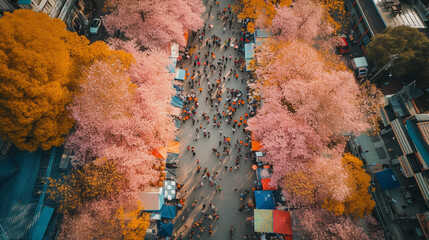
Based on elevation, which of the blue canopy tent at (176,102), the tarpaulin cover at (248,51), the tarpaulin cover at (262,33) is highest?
the tarpaulin cover at (262,33)

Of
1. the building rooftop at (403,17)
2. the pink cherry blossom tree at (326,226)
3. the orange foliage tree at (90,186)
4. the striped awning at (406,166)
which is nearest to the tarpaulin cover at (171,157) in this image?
the orange foliage tree at (90,186)

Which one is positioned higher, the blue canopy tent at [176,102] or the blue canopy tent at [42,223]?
the blue canopy tent at [176,102]

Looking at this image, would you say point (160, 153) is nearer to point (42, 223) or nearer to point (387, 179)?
point (42, 223)

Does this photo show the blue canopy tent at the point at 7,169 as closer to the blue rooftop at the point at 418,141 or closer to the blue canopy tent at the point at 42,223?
the blue canopy tent at the point at 42,223

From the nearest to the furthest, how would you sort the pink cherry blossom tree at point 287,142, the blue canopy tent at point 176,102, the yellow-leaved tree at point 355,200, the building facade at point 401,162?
1. the yellow-leaved tree at point 355,200
2. the building facade at point 401,162
3. the pink cherry blossom tree at point 287,142
4. the blue canopy tent at point 176,102

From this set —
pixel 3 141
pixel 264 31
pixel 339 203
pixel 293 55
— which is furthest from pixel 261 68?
pixel 3 141

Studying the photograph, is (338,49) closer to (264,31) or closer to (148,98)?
(264,31)

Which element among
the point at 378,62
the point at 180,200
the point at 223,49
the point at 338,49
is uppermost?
the point at 223,49

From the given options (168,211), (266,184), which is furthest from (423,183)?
(168,211)
